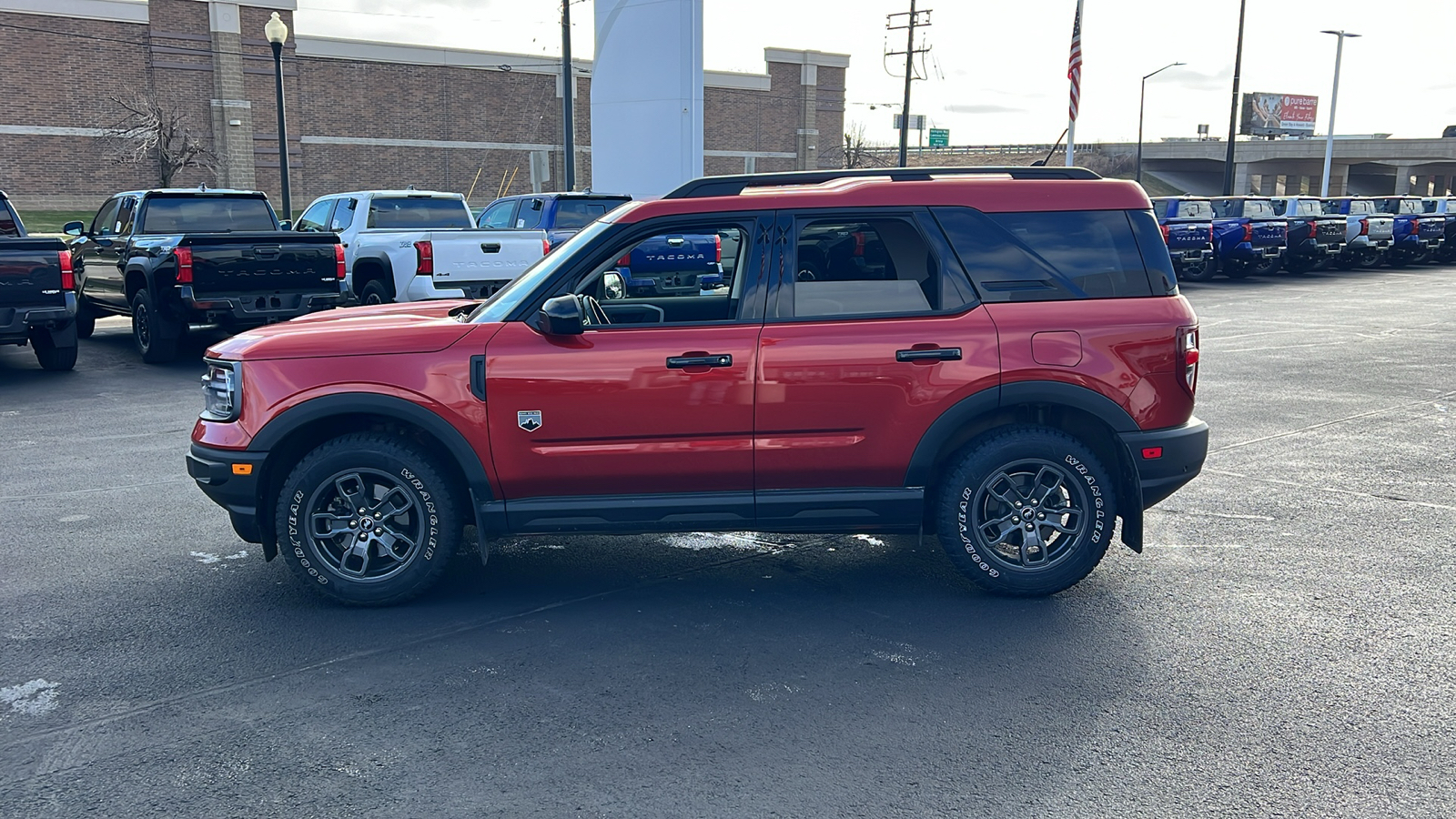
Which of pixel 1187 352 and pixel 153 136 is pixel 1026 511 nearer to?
pixel 1187 352

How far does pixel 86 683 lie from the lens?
438 cm

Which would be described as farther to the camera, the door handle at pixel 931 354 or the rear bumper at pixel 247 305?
the rear bumper at pixel 247 305

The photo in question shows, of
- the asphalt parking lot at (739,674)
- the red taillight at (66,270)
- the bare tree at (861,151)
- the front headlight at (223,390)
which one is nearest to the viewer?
the asphalt parking lot at (739,674)

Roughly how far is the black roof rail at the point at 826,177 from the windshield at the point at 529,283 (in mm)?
423

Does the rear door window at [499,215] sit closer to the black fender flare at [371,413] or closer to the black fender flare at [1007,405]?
the black fender flare at [371,413]

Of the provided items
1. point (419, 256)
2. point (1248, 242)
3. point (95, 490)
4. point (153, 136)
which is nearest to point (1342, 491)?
point (95, 490)

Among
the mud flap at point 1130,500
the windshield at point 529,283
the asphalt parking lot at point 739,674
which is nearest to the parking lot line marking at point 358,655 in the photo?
the asphalt parking lot at point 739,674

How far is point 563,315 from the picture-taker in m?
4.92

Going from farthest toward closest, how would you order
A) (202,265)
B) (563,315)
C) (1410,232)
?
(1410,232) → (202,265) → (563,315)

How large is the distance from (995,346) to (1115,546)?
184cm

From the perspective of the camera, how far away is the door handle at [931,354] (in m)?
5.11

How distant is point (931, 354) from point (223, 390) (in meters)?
3.27

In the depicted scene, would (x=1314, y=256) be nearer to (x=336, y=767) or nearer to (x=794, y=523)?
(x=794, y=523)

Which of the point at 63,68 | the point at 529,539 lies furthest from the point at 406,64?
the point at 529,539
